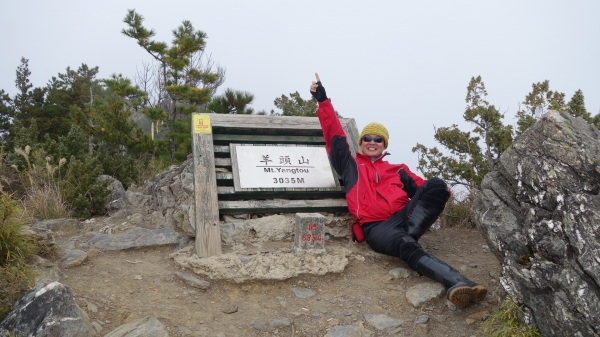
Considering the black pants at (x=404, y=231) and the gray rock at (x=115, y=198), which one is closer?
the black pants at (x=404, y=231)

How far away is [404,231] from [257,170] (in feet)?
5.55

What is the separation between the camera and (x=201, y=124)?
5.29 meters

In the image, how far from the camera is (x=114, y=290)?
152 inches

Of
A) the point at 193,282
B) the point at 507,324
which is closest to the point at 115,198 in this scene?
the point at 193,282

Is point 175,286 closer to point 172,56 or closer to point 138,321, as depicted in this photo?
point 138,321

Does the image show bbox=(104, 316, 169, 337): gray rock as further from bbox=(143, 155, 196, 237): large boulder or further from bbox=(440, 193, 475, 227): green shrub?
bbox=(440, 193, 475, 227): green shrub

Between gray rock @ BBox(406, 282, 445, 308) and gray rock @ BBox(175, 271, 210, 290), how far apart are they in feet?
5.66

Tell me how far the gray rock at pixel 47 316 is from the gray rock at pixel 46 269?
30.5 inches

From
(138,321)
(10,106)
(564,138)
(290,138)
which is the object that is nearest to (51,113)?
(10,106)

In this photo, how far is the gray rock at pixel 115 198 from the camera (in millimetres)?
6883

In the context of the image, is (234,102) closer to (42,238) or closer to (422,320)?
(42,238)

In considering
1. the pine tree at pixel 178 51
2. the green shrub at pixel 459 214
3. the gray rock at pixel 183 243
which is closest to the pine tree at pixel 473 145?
the green shrub at pixel 459 214

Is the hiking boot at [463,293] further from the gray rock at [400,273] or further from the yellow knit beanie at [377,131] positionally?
the yellow knit beanie at [377,131]

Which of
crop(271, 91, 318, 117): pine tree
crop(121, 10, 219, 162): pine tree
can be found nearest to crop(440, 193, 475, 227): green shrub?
crop(271, 91, 318, 117): pine tree
